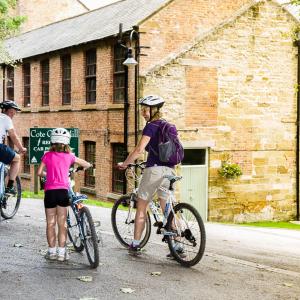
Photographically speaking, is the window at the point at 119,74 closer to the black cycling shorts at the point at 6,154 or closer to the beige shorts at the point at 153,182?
the black cycling shorts at the point at 6,154

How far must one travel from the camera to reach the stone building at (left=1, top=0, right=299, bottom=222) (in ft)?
68.0

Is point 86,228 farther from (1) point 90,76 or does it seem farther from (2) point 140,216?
(1) point 90,76

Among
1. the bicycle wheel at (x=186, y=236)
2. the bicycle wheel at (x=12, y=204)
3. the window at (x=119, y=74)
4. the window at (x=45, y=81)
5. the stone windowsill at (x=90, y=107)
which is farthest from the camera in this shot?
Answer: the window at (x=45, y=81)

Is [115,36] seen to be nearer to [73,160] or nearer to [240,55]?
[240,55]

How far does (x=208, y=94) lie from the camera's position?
21312 millimetres

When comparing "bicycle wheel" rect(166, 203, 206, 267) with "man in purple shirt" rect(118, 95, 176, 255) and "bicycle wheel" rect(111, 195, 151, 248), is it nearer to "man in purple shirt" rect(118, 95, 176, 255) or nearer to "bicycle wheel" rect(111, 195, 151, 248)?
Answer: "man in purple shirt" rect(118, 95, 176, 255)

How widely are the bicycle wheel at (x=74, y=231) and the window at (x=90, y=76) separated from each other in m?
15.7

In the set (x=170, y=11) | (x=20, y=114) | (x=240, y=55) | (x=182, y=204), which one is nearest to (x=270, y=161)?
(x=240, y=55)

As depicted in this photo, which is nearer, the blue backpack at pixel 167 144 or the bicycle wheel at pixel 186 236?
the bicycle wheel at pixel 186 236

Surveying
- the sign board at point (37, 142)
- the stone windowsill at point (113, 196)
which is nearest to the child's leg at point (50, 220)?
the sign board at point (37, 142)

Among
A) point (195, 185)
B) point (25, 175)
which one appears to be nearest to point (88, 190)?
point (195, 185)

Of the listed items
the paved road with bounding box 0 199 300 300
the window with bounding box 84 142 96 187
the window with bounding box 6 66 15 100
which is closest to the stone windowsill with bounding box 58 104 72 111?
the window with bounding box 84 142 96 187

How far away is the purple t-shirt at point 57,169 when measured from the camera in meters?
7.11

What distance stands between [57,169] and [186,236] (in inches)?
66.6
